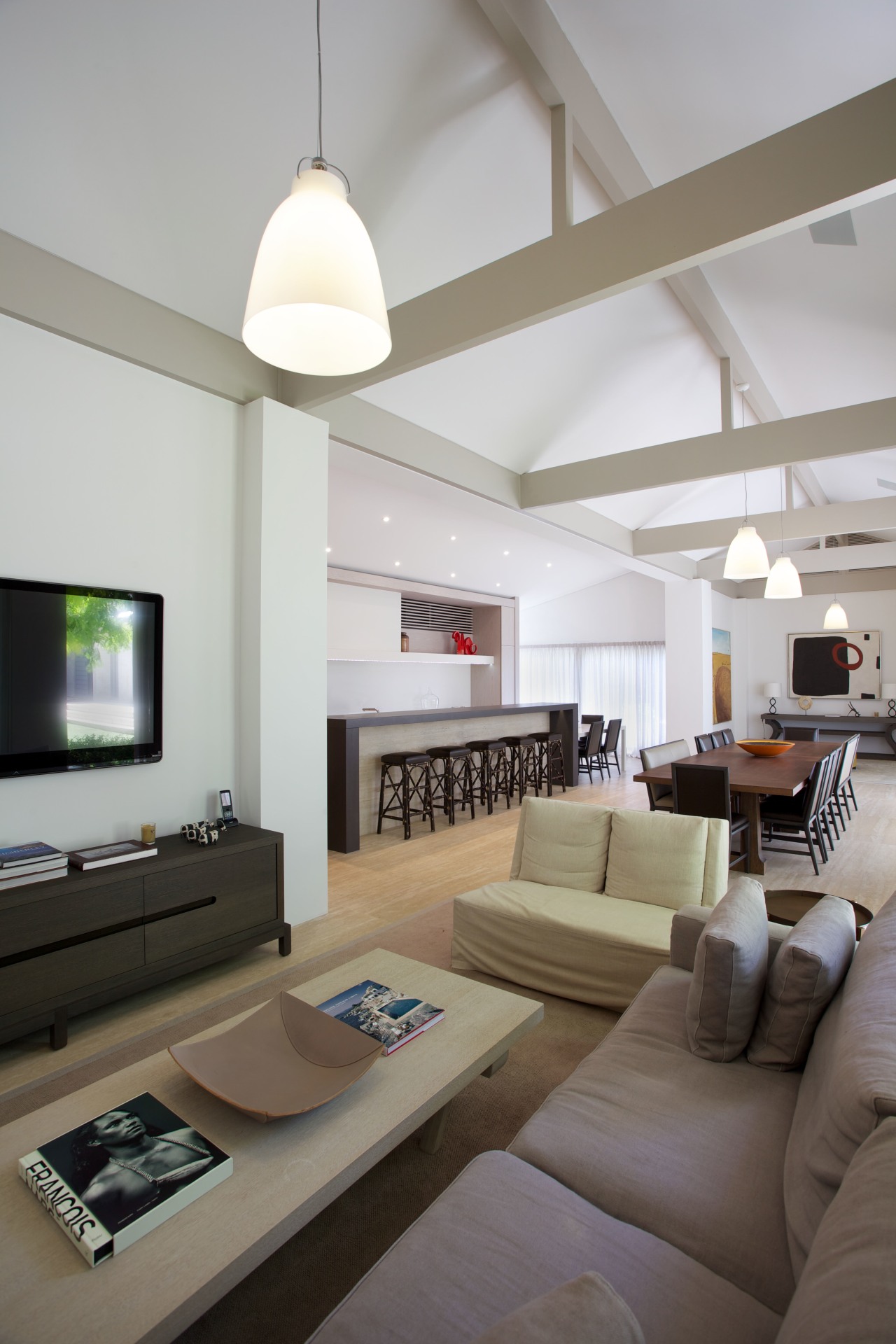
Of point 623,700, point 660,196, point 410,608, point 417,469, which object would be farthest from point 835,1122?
point 623,700

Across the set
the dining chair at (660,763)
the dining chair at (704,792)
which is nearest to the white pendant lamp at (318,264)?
the dining chair at (704,792)

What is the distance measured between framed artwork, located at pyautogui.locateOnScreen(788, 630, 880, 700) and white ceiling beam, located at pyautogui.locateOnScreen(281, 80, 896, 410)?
9.60 m

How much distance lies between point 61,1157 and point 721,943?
1.49m

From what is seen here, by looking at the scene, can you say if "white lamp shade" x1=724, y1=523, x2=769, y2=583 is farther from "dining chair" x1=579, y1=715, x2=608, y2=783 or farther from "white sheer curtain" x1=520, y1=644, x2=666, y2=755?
"white sheer curtain" x1=520, y1=644, x2=666, y2=755

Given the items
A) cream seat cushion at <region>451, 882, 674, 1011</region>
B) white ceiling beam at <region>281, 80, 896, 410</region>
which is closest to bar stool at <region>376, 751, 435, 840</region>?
cream seat cushion at <region>451, 882, 674, 1011</region>

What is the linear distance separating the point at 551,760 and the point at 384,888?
365cm

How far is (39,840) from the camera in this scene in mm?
2750

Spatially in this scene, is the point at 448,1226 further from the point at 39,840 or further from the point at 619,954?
→ the point at 39,840

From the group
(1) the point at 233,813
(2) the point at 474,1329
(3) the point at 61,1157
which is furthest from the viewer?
(1) the point at 233,813

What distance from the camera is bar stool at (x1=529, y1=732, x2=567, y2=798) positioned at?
7.60 metres

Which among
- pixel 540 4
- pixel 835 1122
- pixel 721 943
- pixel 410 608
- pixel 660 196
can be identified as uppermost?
pixel 540 4

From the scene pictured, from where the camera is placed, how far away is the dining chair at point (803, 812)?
15.2ft

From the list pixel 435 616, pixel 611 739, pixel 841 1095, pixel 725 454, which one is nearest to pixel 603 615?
pixel 611 739

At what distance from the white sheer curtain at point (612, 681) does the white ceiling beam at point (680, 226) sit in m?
8.18
